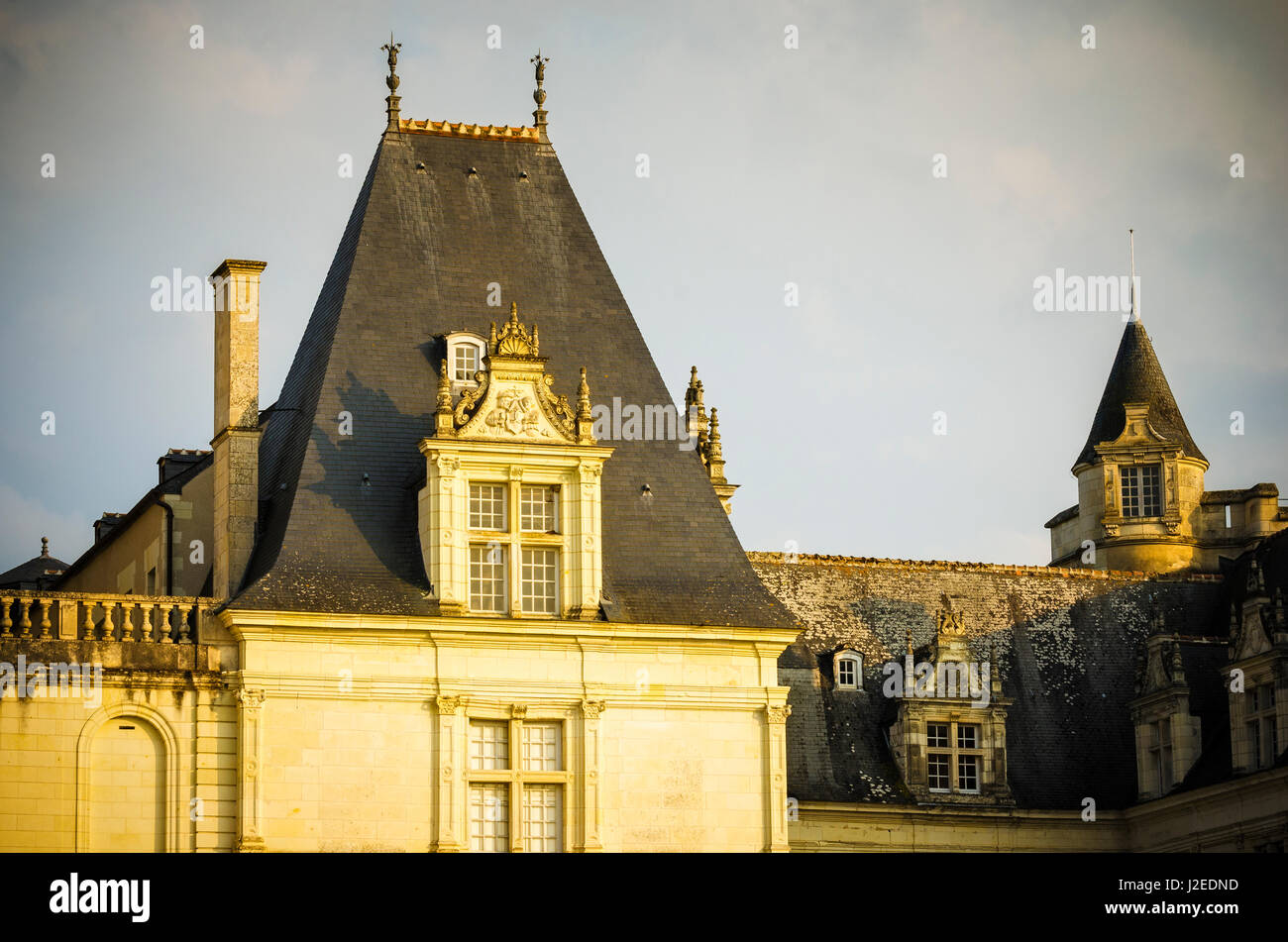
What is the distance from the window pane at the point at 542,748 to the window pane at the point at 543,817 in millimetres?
287

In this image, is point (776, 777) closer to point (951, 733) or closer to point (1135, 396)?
point (951, 733)

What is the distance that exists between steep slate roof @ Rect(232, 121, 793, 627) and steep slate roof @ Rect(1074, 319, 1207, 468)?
64.9 ft

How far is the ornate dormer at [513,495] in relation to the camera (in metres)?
38.4

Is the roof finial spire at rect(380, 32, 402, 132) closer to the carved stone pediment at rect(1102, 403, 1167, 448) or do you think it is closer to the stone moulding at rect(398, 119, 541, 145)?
the stone moulding at rect(398, 119, 541, 145)

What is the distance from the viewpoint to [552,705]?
126 ft

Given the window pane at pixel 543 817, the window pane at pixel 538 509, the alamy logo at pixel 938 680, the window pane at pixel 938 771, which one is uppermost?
the window pane at pixel 538 509

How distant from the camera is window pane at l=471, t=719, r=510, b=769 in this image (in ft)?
125

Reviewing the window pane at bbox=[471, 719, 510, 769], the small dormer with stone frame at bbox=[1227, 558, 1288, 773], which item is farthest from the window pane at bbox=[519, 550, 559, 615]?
the small dormer with stone frame at bbox=[1227, 558, 1288, 773]

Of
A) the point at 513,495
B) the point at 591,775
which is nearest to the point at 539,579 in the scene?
the point at 513,495

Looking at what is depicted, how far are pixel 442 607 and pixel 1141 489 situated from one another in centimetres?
2477

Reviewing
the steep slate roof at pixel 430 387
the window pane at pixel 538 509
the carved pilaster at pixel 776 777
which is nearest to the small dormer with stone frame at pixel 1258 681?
the carved pilaster at pixel 776 777
